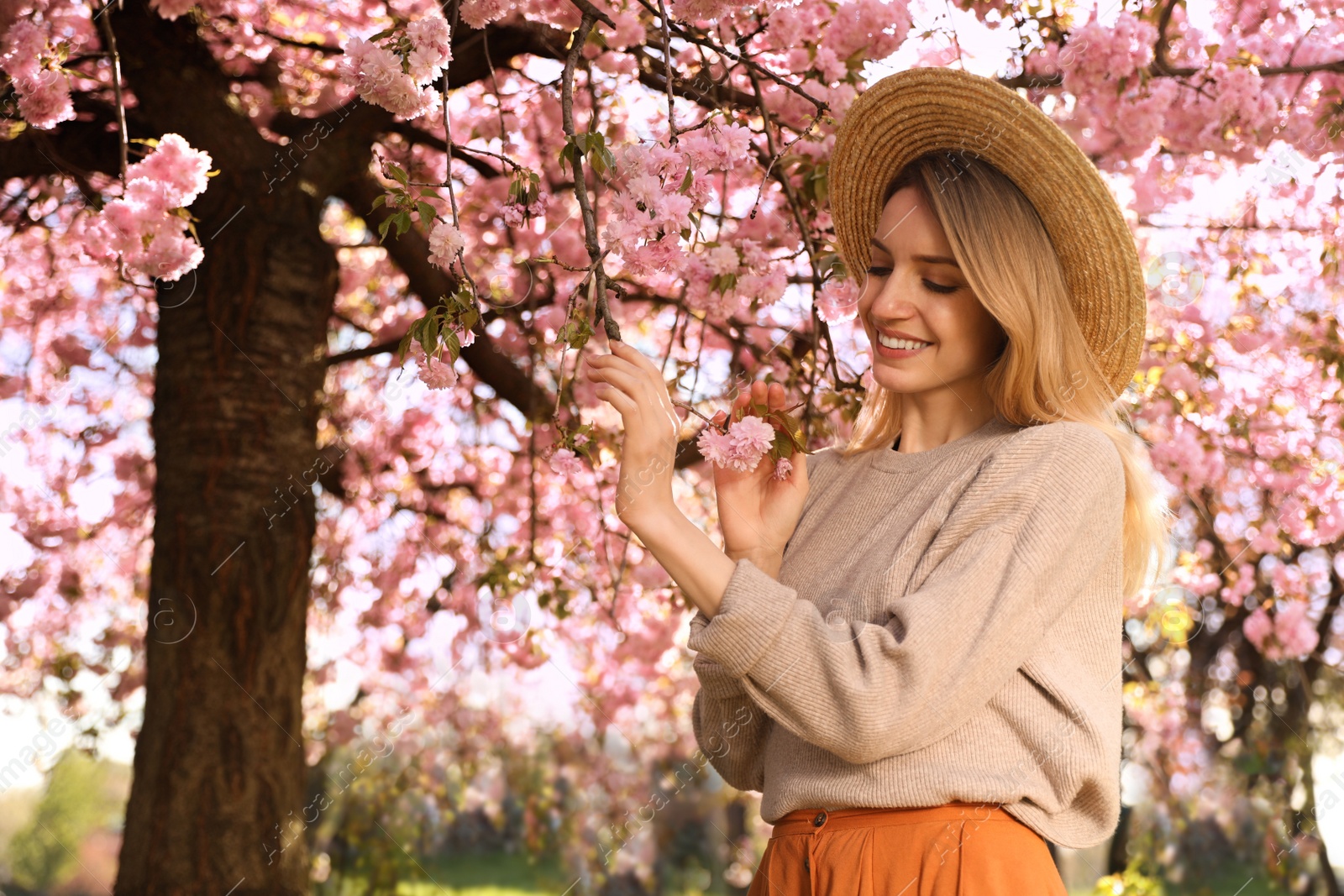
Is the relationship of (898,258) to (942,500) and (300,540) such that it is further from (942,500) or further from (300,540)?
(300,540)

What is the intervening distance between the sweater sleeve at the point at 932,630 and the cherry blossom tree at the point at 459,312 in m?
0.30

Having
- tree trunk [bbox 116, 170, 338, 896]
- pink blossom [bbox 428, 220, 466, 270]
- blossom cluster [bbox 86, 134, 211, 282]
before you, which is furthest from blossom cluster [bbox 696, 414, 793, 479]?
tree trunk [bbox 116, 170, 338, 896]

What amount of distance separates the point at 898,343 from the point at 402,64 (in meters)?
0.76

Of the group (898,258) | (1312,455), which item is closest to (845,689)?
(898,258)

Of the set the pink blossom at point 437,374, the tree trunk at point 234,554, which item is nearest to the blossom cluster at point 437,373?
the pink blossom at point 437,374

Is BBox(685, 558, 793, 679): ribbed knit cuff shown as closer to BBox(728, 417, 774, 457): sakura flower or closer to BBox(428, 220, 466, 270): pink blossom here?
BBox(728, 417, 774, 457): sakura flower

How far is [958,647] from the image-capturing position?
1208 millimetres

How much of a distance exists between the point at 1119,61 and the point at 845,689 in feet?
8.20

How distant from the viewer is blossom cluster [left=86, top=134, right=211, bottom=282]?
2.13 m

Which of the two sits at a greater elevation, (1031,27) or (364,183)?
(364,183)

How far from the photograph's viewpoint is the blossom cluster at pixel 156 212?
2.13 m

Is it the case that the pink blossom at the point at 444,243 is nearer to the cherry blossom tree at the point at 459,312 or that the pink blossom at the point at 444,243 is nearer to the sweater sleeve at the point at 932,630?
the cherry blossom tree at the point at 459,312

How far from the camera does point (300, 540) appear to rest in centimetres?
315

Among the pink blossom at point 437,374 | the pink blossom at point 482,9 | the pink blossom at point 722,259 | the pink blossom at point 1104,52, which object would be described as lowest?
the pink blossom at point 437,374
